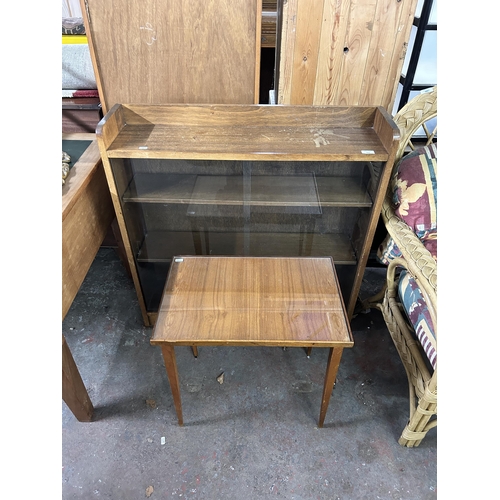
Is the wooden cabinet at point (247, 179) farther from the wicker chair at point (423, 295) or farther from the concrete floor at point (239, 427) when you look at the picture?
the concrete floor at point (239, 427)

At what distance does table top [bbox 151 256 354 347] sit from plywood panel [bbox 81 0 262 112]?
64cm

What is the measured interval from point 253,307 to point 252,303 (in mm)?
17

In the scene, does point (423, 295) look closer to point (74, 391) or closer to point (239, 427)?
point (239, 427)

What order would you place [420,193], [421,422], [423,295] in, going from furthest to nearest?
[420,193]
[421,422]
[423,295]

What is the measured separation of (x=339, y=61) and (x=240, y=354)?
3.95ft

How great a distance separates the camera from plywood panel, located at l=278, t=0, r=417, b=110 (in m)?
1.26

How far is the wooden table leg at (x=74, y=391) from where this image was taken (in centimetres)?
115

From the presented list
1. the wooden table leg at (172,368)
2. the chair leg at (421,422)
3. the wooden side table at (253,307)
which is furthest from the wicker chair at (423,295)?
the wooden table leg at (172,368)

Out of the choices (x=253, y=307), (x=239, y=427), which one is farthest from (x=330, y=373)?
(x=239, y=427)

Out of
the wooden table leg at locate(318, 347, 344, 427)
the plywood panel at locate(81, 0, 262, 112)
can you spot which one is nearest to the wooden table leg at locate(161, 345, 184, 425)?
the wooden table leg at locate(318, 347, 344, 427)

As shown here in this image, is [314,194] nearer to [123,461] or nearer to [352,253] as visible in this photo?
[352,253]

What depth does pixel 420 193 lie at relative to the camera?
1.30 metres

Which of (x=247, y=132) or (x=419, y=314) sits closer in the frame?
(x=419, y=314)
